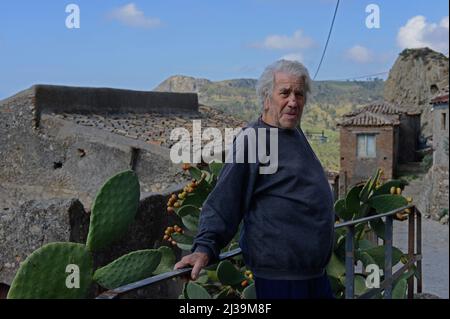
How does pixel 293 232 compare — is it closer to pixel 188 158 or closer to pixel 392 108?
pixel 188 158

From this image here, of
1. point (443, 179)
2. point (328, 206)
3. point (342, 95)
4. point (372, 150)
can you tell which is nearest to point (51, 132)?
point (328, 206)

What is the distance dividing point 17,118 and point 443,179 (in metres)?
16.8

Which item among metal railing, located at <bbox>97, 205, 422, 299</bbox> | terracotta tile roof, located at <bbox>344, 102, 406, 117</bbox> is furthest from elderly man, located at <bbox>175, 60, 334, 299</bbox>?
terracotta tile roof, located at <bbox>344, 102, 406, 117</bbox>

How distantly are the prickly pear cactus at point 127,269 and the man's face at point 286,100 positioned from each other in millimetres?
697

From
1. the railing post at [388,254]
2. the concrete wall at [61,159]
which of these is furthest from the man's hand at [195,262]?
the concrete wall at [61,159]

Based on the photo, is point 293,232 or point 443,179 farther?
point 443,179

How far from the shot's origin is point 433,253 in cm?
1731

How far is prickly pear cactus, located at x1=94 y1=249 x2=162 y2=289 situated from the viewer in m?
2.41

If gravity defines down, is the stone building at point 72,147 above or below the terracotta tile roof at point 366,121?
below

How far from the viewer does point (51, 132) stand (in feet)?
32.9

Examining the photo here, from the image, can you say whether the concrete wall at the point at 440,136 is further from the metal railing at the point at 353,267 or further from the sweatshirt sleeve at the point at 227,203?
the sweatshirt sleeve at the point at 227,203

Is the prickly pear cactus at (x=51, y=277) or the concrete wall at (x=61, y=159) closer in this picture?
the prickly pear cactus at (x=51, y=277)

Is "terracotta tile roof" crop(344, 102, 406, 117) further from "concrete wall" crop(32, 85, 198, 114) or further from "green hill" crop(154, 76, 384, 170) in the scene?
"concrete wall" crop(32, 85, 198, 114)

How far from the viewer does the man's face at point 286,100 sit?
8.29ft
